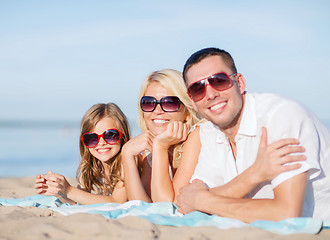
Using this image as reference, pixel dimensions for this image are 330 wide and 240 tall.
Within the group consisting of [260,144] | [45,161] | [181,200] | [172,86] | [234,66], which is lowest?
[181,200]

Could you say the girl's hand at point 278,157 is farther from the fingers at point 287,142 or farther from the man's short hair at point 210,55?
the man's short hair at point 210,55

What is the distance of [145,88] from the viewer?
494cm

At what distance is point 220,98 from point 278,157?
0.84 metres

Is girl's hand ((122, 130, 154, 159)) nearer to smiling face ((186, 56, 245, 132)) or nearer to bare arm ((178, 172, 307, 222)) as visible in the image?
bare arm ((178, 172, 307, 222))

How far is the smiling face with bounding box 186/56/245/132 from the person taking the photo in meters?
3.58

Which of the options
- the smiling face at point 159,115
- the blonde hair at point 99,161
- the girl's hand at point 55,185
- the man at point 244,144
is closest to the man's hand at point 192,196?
the man at point 244,144

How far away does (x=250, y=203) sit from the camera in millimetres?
3264

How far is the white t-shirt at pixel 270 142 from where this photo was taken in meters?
3.10

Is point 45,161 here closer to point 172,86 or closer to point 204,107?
point 172,86

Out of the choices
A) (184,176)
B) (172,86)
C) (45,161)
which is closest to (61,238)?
(184,176)

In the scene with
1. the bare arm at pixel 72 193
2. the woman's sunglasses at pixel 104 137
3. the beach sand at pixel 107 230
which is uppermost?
the woman's sunglasses at pixel 104 137

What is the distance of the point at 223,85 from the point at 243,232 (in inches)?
52.3

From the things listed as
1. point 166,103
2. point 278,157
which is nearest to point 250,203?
point 278,157

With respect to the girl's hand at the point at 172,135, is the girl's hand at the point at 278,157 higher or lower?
lower
